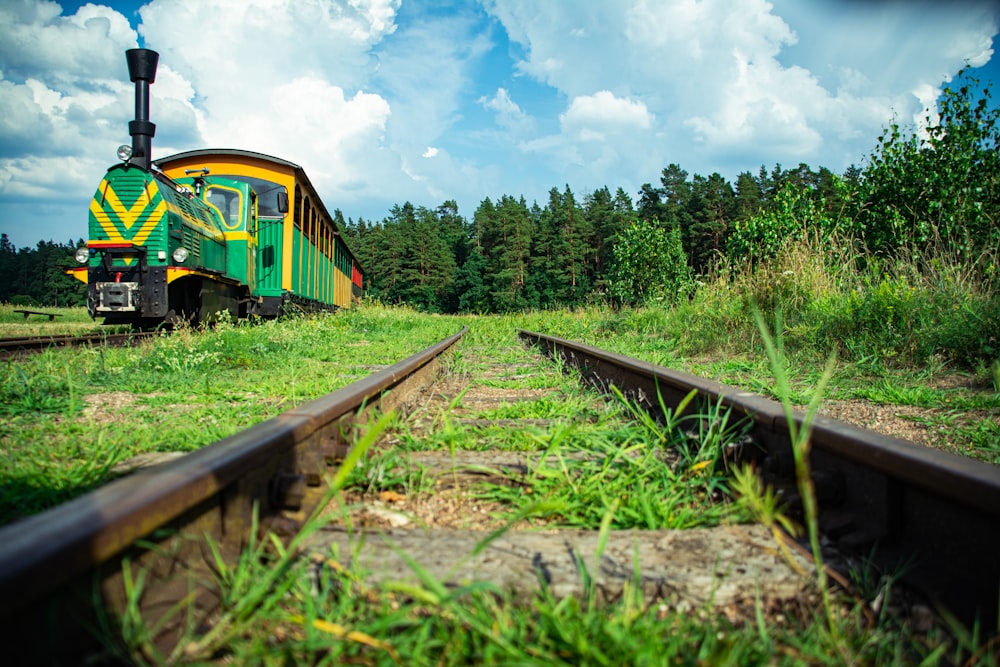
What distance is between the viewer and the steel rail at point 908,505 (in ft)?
3.79

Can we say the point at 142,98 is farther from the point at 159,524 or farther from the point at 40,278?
the point at 40,278

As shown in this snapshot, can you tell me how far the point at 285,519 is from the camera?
1.49m

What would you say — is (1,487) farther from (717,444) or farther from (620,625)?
(717,444)

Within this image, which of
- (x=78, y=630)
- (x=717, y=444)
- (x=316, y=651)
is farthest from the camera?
(x=717, y=444)

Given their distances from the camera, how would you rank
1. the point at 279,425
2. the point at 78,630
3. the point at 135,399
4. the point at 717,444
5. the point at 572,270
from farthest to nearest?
the point at 572,270, the point at 135,399, the point at 717,444, the point at 279,425, the point at 78,630

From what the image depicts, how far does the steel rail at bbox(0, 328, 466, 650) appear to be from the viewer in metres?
0.77

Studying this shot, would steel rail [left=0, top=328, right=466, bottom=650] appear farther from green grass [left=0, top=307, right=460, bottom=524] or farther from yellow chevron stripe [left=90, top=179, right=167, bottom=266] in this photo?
yellow chevron stripe [left=90, top=179, right=167, bottom=266]

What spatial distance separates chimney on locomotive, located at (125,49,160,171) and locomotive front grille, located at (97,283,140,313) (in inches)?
98.9

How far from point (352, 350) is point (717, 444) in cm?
523

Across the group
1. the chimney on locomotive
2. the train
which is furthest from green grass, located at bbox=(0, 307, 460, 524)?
the chimney on locomotive

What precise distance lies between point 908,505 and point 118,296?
29.6ft

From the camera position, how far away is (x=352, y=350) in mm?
6809

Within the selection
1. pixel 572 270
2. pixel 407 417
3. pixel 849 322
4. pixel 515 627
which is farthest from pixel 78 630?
pixel 572 270

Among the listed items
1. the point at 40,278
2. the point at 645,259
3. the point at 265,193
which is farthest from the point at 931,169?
the point at 40,278
